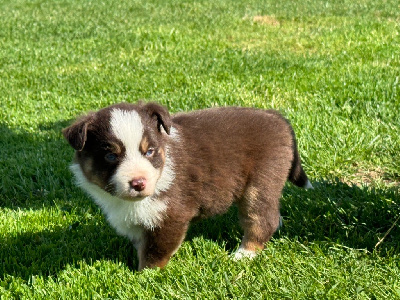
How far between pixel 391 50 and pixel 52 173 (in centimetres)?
563

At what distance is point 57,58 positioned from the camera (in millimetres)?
10305

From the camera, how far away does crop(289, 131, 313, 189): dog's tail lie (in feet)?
14.8

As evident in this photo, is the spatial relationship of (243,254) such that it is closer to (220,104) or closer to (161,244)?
(161,244)

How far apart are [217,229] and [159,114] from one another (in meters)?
1.22

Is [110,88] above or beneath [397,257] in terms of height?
beneath

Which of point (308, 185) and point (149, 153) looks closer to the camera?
point (149, 153)

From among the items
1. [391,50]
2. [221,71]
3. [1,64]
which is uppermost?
[391,50]

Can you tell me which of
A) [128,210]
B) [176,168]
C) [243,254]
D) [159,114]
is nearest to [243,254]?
[243,254]

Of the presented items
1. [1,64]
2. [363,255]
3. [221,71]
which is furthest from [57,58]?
A: [363,255]

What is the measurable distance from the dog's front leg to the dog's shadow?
29 centimetres

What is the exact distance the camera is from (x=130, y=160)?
11.5 ft

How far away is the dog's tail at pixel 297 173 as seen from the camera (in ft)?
14.8

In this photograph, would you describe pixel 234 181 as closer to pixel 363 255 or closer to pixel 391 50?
pixel 363 255

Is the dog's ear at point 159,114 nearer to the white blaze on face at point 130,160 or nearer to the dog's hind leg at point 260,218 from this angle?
the white blaze on face at point 130,160
